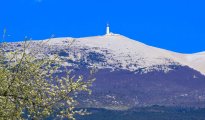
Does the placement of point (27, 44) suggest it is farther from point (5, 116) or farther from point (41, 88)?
point (5, 116)

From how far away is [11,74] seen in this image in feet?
96.9

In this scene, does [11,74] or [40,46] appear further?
[40,46]

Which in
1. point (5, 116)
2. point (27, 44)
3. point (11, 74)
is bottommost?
point (5, 116)

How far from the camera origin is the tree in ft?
95.5

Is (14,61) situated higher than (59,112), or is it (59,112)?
(14,61)

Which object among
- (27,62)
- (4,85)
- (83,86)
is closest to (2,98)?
(4,85)

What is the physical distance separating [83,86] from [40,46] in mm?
3568

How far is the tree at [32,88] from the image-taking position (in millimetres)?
29094

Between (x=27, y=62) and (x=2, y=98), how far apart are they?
102 inches

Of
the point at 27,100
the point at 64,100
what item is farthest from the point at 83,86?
the point at 27,100

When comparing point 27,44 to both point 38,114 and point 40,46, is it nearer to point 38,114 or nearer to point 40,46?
point 40,46

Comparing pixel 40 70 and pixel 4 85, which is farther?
pixel 40 70

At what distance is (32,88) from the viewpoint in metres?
29.6

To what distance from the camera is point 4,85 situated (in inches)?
1130
